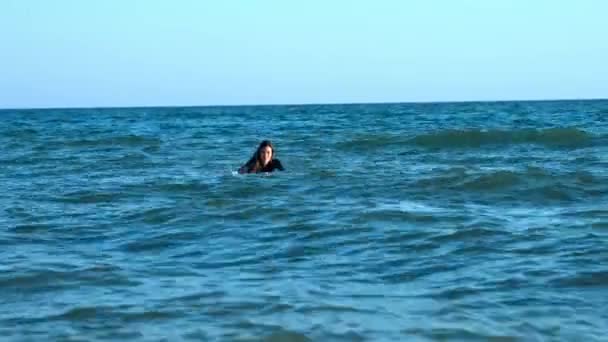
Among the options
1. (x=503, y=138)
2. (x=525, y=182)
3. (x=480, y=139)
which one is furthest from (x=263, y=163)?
(x=503, y=138)

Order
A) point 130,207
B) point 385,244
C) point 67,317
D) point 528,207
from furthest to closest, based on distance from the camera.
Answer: point 130,207 < point 528,207 < point 385,244 < point 67,317

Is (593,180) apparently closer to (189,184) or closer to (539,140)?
(189,184)

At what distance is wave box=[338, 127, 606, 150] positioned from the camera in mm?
20781

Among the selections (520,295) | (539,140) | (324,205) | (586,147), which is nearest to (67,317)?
(520,295)

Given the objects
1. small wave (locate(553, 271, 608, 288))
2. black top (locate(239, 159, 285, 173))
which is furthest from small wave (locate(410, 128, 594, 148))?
small wave (locate(553, 271, 608, 288))

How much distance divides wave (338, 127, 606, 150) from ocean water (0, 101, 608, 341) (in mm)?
6381

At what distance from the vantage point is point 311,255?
23.5ft

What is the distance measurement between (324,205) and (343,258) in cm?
299

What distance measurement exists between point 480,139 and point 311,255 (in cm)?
1609

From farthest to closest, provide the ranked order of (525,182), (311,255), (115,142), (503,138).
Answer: (115,142)
(503,138)
(525,182)
(311,255)

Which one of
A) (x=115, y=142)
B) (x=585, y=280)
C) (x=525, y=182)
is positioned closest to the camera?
(x=585, y=280)

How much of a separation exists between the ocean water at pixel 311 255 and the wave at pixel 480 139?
6381 millimetres

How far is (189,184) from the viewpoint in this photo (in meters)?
12.5

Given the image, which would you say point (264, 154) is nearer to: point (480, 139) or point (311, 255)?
point (311, 255)
